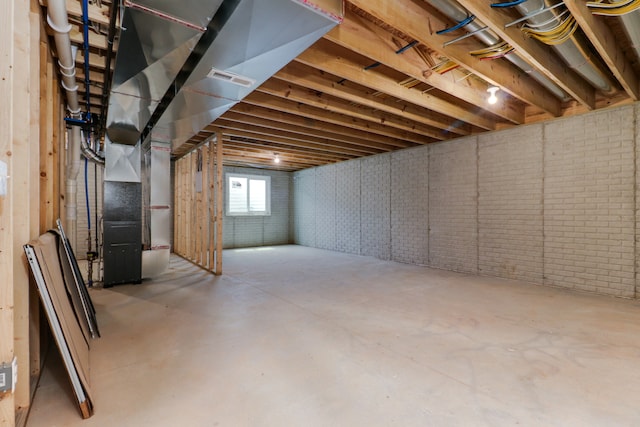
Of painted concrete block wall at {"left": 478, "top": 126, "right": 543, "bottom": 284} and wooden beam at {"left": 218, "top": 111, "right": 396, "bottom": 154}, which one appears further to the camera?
painted concrete block wall at {"left": 478, "top": 126, "right": 543, "bottom": 284}

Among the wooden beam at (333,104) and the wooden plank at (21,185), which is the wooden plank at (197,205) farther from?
the wooden plank at (21,185)

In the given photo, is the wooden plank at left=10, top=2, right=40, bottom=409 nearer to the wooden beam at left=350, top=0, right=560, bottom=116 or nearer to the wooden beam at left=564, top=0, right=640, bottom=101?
the wooden beam at left=350, top=0, right=560, bottom=116

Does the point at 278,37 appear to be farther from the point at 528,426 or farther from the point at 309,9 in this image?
the point at 528,426

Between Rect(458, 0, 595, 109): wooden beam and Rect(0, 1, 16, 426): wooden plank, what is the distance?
2.38 meters

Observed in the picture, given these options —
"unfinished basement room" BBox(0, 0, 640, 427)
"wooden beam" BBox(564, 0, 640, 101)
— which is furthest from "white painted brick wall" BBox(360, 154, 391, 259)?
"wooden beam" BBox(564, 0, 640, 101)

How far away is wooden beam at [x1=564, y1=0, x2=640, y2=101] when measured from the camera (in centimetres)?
199

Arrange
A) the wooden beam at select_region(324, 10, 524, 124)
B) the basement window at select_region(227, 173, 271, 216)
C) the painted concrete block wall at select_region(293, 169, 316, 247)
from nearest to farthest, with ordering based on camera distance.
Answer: the wooden beam at select_region(324, 10, 524, 124) → the basement window at select_region(227, 173, 271, 216) → the painted concrete block wall at select_region(293, 169, 316, 247)

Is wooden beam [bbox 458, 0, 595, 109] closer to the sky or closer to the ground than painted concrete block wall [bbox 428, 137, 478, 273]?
closer to the sky

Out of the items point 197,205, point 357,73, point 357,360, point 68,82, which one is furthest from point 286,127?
point 357,360

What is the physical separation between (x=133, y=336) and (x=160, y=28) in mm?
2359

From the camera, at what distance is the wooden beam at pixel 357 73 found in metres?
2.61

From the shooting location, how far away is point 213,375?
1899 mm

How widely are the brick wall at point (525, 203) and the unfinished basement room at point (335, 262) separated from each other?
0.03 metres

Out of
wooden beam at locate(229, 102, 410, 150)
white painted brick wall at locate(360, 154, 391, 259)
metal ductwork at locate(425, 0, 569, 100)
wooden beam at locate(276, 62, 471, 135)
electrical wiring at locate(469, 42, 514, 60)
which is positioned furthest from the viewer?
white painted brick wall at locate(360, 154, 391, 259)
